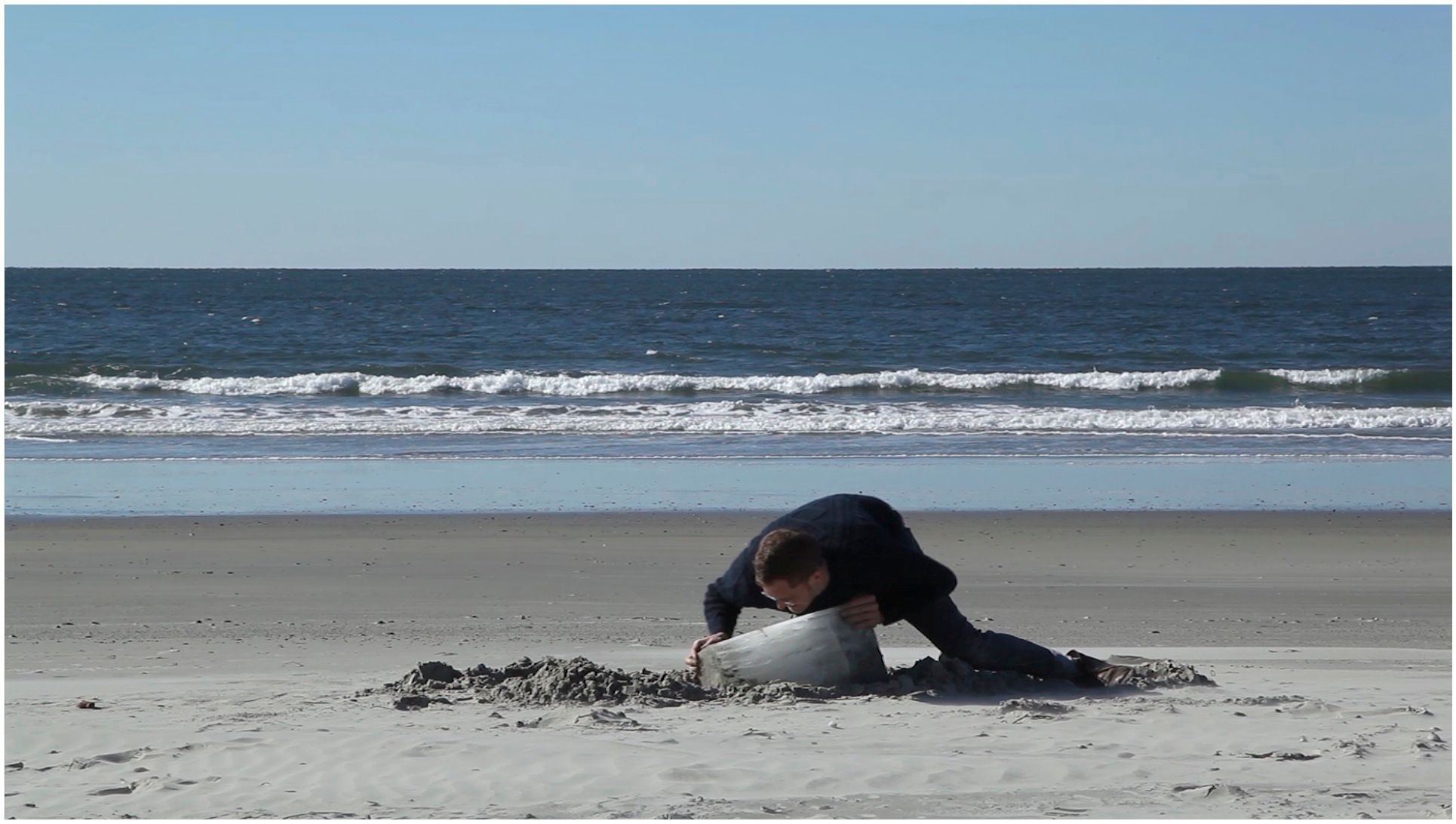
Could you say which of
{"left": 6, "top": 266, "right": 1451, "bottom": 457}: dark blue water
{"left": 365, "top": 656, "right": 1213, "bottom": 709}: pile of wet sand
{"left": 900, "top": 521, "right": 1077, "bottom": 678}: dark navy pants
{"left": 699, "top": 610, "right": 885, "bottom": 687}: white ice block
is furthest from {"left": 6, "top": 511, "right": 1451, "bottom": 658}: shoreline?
{"left": 6, "top": 266, "right": 1451, "bottom": 457}: dark blue water

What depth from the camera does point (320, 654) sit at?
6137mm

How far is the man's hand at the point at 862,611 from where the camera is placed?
16.4 feet

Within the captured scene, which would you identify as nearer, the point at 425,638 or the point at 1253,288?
the point at 425,638

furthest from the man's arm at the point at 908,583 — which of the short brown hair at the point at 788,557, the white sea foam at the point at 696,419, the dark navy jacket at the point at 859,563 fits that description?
the white sea foam at the point at 696,419

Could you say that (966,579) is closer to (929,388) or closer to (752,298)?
(929,388)

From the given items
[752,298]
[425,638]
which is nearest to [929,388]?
[425,638]

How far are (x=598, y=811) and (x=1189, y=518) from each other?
764cm

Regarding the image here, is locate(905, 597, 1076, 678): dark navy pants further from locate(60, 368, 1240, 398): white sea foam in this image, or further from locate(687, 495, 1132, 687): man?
locate(60, 368, 1240, 398): white sea foam

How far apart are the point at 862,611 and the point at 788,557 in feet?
1.26

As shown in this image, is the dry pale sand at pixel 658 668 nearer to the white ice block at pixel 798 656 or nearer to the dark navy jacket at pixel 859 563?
the white ice block at pixel 798 656

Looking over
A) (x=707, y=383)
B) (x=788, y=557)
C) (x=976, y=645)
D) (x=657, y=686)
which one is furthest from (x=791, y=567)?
(x=707, y=383)

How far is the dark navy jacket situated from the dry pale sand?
15.4 inches

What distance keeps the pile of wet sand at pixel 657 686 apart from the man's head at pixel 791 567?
1.22 feet

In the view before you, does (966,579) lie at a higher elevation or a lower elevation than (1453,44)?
lower
